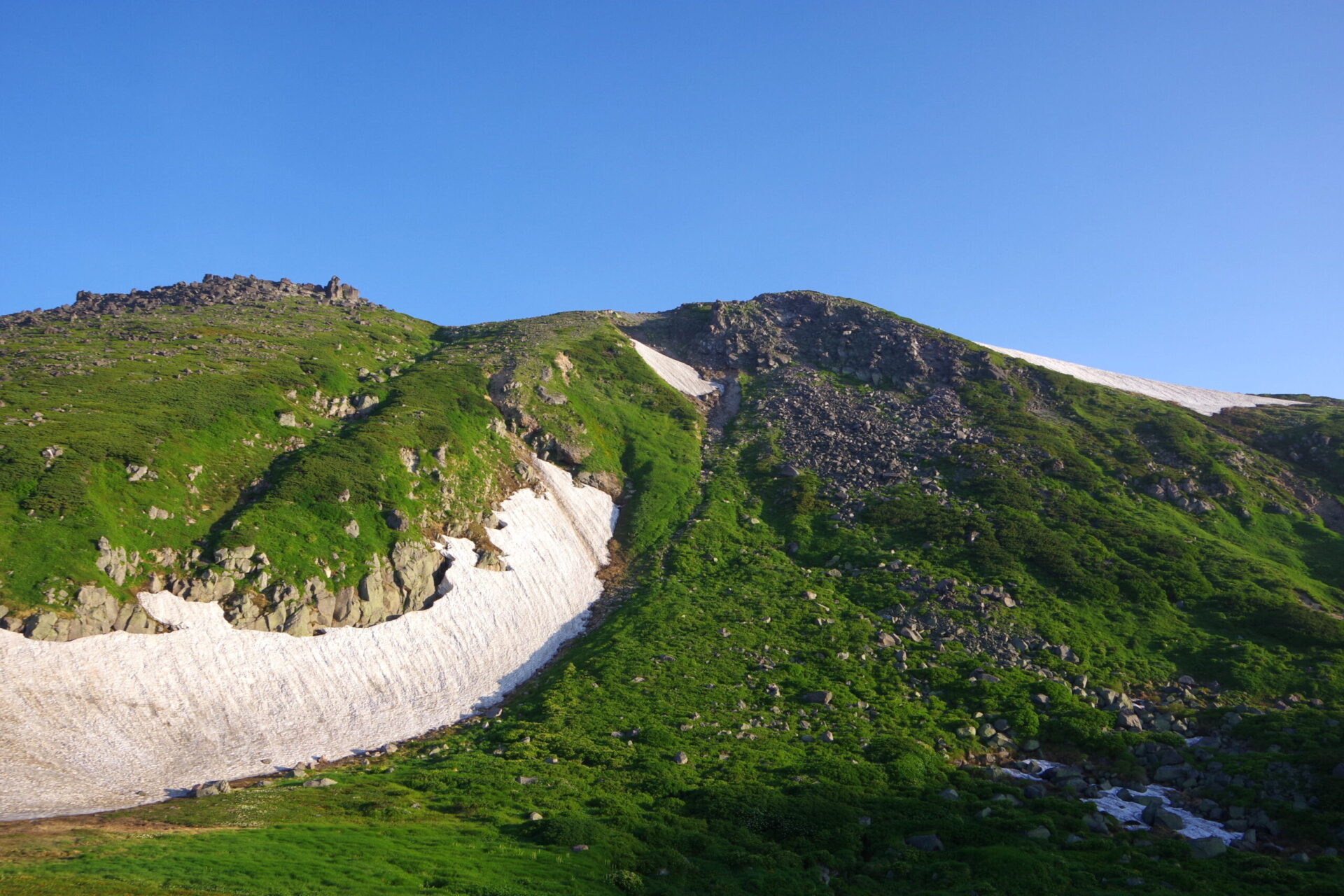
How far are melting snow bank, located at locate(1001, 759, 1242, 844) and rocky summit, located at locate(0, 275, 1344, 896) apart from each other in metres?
0.39

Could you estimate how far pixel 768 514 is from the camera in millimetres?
92250

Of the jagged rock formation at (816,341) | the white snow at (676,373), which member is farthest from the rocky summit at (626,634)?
the white snow at (676,373)

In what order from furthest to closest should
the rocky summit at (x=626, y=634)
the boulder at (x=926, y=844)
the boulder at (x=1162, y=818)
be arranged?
the boulder at (x=1162, y=818) < the boulder at (x=926, y=844) < the rocky summit at (x=626, y=634)

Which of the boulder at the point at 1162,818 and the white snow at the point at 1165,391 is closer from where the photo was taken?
the boulder at the point at 1162,818

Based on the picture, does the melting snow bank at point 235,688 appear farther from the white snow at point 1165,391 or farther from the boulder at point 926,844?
the white snow at point 1165,391

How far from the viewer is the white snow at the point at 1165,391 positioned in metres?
139

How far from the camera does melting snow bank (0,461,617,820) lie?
40.2 meters

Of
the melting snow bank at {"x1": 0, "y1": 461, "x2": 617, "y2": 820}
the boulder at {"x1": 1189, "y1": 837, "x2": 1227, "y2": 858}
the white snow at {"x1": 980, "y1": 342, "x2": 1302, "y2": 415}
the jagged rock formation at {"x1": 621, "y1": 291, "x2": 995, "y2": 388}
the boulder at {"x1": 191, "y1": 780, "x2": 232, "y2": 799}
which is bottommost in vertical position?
the boulder at {"x1": 1189, "y1": 837, "x2": 1227, "y2": 858}

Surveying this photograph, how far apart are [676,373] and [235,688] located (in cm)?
9865

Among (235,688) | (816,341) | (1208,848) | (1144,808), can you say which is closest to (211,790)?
(235,688)

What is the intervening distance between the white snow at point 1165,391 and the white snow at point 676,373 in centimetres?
5543

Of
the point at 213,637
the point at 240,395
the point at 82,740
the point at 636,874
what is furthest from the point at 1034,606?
the point at 240,395

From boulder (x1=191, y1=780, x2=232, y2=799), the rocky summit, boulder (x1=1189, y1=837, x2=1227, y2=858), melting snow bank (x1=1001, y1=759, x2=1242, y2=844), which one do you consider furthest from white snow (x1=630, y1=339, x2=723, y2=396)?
boulder (x1=1189, y1=837, x2=1227, y2=858)

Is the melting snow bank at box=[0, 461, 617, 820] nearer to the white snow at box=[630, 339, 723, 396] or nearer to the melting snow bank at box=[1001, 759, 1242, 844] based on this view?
the melting snow bank at box=[1001, 759, 1242, 844]
